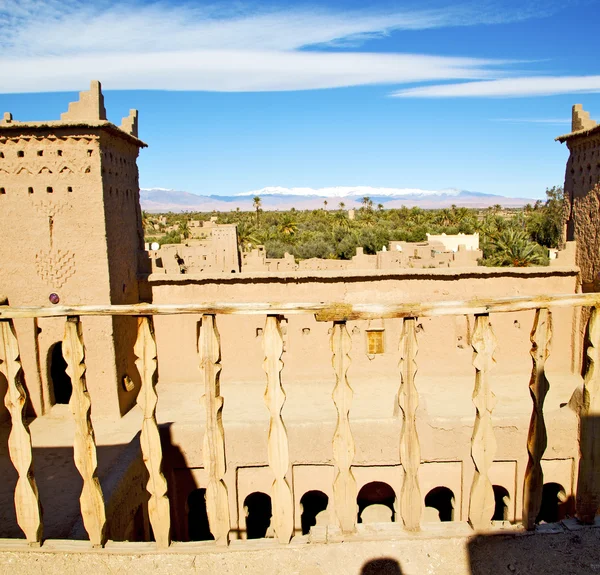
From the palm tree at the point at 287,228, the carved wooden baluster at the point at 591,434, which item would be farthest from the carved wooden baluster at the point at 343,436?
the palm tree at the point at 287,228

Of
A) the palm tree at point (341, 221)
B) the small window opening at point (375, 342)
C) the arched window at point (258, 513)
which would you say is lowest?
the arched window at point (258, 513)

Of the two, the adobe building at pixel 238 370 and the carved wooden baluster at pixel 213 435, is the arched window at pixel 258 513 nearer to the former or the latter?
the adobe building at pixel 238 370

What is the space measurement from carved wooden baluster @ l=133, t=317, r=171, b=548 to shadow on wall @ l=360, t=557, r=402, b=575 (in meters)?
1.33

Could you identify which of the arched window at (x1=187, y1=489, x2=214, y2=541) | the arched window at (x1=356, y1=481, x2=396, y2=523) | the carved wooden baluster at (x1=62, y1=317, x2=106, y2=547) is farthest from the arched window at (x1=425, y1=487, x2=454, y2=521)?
the carved wooden baluster at (x1=62, y1=317, x2=106, y2=547)

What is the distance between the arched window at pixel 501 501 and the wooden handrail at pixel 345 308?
7.68 metres

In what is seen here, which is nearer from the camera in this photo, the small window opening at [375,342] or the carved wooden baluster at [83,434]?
the carved wooden baluster at [83,434]

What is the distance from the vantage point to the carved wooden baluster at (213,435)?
11.9 feet

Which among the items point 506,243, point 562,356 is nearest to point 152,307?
point 562,356

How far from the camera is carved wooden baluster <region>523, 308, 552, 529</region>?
367 cm

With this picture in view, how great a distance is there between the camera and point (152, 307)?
354 centimetres

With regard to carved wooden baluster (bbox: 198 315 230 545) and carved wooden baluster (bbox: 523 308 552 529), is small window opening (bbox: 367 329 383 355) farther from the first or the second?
carved wooden baluster (bbox: 198 315 230 545)

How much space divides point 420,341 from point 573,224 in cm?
506

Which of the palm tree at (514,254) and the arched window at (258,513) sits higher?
the palm tree at (514,254)

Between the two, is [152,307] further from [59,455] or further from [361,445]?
[59,455]
